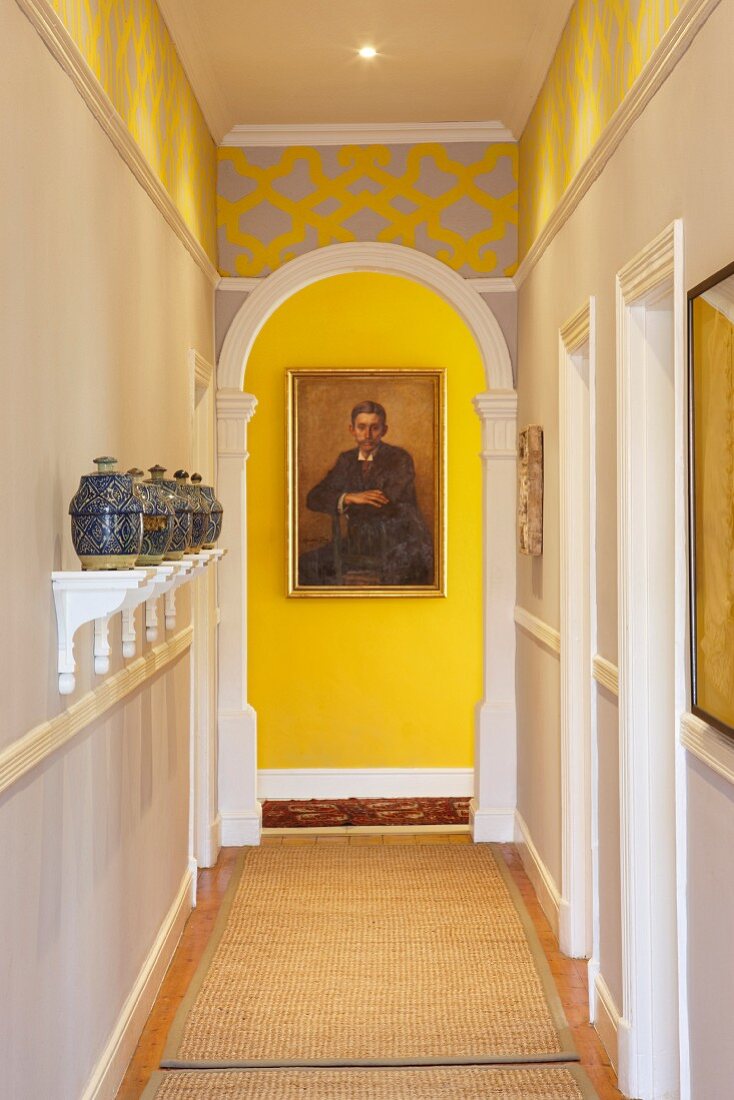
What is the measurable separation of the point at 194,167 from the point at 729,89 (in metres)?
3.12

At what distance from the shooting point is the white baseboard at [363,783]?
7.04m

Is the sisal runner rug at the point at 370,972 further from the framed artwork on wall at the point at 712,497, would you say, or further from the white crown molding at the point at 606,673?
the framed artwork on wall at the point at 712,497

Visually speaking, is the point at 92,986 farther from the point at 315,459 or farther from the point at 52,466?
the point at 315,459

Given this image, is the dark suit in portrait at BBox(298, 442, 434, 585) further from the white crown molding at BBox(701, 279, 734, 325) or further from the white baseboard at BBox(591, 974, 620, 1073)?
the white crown molding at BBox(701, 279, 734, 325)

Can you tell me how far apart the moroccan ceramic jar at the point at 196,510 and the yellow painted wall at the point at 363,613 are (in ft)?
10.2

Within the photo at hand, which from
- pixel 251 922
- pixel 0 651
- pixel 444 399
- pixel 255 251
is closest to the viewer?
pixel 0 651

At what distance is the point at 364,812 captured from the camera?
6.63 m

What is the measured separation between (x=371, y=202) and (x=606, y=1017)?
12.4 ft

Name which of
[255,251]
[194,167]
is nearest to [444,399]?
[255,251]

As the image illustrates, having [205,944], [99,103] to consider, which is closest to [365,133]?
[99,103]

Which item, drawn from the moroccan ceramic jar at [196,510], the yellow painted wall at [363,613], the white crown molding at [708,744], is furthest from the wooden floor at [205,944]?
the moroccan ceramic jar at [196,510]

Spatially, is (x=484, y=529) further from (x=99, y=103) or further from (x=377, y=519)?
(x=99, y=103)

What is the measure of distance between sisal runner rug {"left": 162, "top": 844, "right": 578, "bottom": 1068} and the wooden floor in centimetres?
5

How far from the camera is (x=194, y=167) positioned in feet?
16.3
